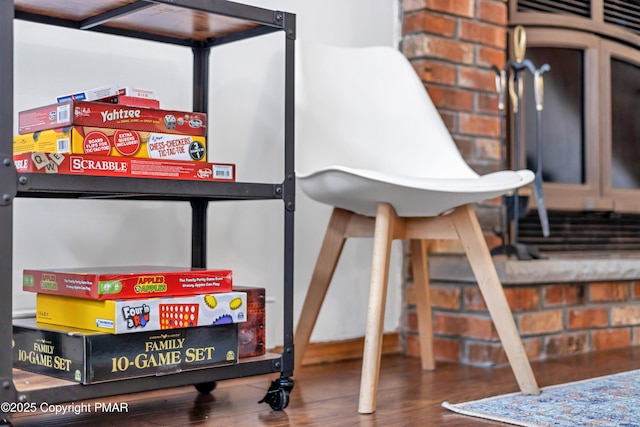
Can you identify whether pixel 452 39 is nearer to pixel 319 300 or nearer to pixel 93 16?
pixel 319 300

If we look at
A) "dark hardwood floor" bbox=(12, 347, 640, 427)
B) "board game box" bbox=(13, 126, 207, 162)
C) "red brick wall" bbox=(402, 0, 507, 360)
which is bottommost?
"dark hardwood floor" bbox=(12, 347, 640, 427)

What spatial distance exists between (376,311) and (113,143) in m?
0.61

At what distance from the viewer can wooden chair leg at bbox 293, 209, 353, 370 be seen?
2.01 meters

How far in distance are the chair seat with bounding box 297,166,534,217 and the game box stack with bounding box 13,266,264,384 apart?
1.08 feet

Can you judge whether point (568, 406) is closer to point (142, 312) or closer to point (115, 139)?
point (142, 312)

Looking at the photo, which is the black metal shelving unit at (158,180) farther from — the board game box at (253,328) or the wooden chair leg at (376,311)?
the wooden chair leg at (376,311)

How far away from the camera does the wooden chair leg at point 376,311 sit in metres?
1.65

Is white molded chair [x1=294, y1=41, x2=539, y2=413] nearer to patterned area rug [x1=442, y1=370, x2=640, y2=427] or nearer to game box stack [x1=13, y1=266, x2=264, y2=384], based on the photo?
patterned area rug [x1=442, y1=370, x2=640, y2=427]

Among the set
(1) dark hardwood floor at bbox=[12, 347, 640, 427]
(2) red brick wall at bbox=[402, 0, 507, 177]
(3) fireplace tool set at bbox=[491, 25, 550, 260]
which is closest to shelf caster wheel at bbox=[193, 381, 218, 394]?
(1) dark hardwood floor at bbox=[12, 347, 640, 427]

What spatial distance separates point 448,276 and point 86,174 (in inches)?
47.5

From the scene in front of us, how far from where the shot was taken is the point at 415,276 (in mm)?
2188

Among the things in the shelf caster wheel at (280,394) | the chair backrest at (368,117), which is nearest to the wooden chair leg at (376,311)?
the shelf caster wheel at (280,394)

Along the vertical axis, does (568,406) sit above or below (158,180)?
below

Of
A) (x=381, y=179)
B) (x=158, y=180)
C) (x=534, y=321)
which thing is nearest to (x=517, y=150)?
(x=534, y=321)
